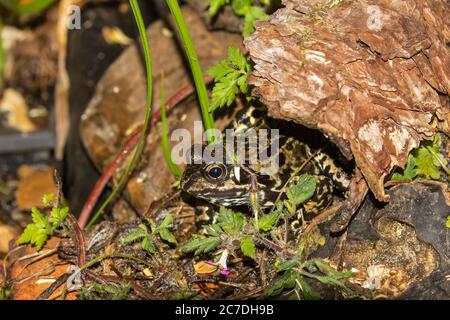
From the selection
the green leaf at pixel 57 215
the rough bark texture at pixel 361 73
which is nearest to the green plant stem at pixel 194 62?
the rough bark texture at pixel 361 73

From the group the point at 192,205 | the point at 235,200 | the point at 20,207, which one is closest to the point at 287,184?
the point at 235,200

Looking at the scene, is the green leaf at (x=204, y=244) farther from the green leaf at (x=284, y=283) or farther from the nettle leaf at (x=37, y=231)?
the nettle leaf at (x=37, y=231)

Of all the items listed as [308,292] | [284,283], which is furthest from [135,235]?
[308,292]

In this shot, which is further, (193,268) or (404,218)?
(193,268)

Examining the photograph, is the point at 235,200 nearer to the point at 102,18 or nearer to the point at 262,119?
the point at 262,119

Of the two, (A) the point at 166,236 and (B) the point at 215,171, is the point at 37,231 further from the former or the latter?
(B) the point at 215,171

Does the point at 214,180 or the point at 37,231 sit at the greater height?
the point at 214,180
